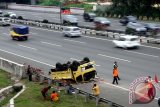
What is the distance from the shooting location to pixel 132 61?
41.0 m

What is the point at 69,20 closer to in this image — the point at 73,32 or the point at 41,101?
the point at 73,32

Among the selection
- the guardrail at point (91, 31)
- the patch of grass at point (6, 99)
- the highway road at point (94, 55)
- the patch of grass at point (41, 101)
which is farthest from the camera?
the guardrail at point (91, 31)

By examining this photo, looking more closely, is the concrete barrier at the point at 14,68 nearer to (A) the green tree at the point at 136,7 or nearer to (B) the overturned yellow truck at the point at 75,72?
(B) the overturned yellow truck at the point at 75,72

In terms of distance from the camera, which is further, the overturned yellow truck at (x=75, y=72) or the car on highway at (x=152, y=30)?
the car on highway at (x=152, y=30)

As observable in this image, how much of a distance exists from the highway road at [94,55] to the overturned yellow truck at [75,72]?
1.08 metres

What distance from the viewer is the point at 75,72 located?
33.0 metres

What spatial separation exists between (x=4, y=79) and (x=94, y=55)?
11.4 meters

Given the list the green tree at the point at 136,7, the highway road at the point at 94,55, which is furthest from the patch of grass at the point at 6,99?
the green tree at the point at 136,7

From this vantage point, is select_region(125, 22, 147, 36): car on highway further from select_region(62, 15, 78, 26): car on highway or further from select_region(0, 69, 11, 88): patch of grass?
select_region(0, 69, 11, 88): patch of grass

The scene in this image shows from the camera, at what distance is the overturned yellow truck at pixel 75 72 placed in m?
33.1

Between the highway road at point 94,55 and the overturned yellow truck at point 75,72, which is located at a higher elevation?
the overturned yellow truck at point 75,72

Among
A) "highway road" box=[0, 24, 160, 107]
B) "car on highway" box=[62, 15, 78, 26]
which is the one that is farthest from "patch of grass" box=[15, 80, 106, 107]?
"car on highway" box=[62, 15, 78, 26]

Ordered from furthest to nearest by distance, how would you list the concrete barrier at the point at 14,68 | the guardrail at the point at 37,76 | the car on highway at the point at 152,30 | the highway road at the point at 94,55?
the car on highway at the point at 152,30
the concrete barrier at the point at 14,68
the highway road at the point at 94,55
the guardrail at the point at 37,76

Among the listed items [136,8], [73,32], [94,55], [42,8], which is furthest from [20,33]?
[42,8]
